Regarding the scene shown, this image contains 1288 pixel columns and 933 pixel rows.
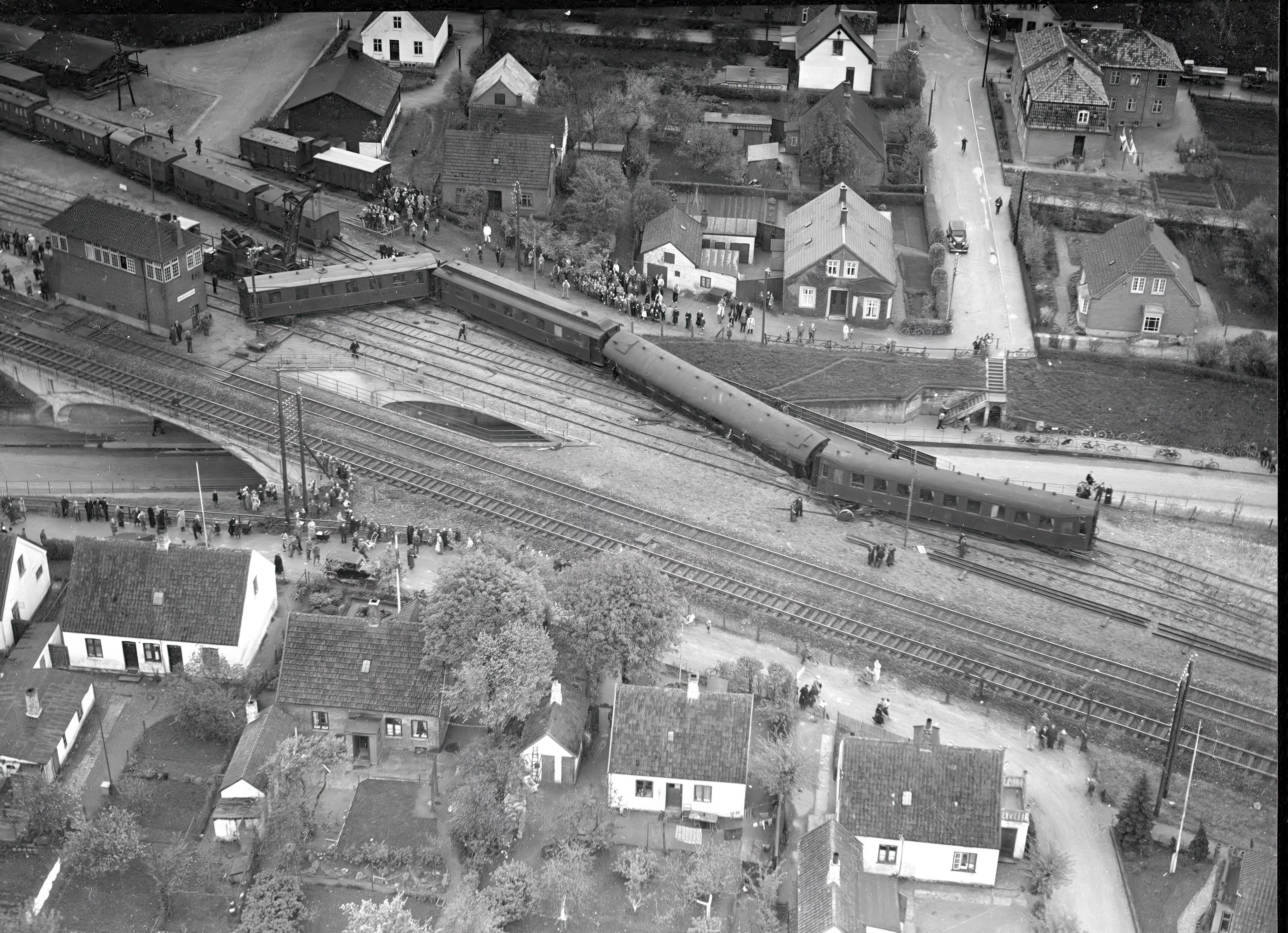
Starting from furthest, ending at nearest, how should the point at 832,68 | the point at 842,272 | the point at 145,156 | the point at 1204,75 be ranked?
the point at 1204,75 → the point at 832,68 → the point at 145,156 → the point at 842,272

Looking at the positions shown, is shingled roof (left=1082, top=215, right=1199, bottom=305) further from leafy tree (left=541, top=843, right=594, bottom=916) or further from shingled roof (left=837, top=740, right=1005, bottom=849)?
leafy tree (left=541, top=843, right=594, bottom=916)

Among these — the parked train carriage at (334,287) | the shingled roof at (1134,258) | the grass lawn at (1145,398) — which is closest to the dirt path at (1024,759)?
the grass lawn at (1145,398)

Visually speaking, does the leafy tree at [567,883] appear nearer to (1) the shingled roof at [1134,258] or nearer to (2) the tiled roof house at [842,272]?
(2) the tiled roof house at [842,272]

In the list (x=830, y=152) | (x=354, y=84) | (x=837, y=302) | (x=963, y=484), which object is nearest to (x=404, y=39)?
(x=354, y=84)

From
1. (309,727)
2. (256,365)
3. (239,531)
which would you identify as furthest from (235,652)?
(256,365)

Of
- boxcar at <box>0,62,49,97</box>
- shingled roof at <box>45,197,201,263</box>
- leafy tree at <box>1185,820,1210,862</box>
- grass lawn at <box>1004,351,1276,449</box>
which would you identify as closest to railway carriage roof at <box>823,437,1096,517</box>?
grass lawn at <box>1004,351,1276,449</box>

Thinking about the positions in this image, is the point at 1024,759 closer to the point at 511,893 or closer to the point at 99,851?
the point at 511,893
